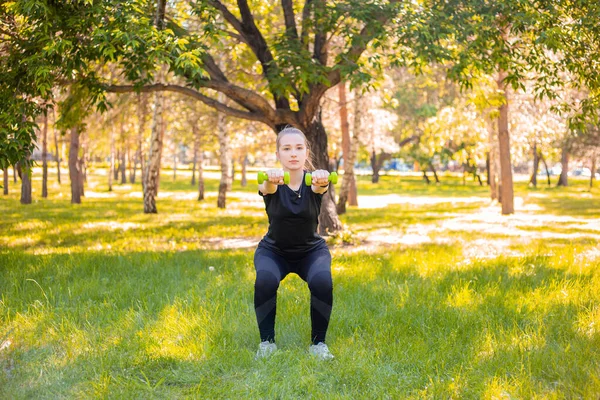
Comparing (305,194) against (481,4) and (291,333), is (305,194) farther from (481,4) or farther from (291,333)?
(481,4)

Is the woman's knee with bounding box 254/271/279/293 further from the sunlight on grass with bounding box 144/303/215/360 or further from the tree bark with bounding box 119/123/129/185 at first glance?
the tree bark with bounding box 119/123/129/185

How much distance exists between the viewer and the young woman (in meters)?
4.47

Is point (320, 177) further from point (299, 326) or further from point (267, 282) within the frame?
point (299, 326)

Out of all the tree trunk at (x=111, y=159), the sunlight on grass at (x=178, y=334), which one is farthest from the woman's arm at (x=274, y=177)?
the tree trunk at (x=111, y=159)

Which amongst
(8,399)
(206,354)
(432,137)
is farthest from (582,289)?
(432,137)

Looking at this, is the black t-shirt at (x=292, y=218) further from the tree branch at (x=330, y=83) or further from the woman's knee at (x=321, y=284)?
the tree branch at (x=330, y=83)

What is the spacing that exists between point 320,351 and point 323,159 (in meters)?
8.10

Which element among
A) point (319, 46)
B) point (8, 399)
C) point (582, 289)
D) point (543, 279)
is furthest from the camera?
point (319, 46)

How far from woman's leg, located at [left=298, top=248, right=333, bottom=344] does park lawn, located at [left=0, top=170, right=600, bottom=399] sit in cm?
24

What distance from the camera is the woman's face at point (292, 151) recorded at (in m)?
4.60

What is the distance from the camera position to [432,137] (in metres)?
24.3

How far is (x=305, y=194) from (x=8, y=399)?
2.47m

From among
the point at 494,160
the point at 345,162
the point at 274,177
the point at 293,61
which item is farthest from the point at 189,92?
the point at 494,160

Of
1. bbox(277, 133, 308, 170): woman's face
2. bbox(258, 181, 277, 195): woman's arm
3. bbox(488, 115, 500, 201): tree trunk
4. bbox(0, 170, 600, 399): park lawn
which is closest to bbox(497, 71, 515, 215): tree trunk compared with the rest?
bbox(488, 115, 500, 201): tree trunk
